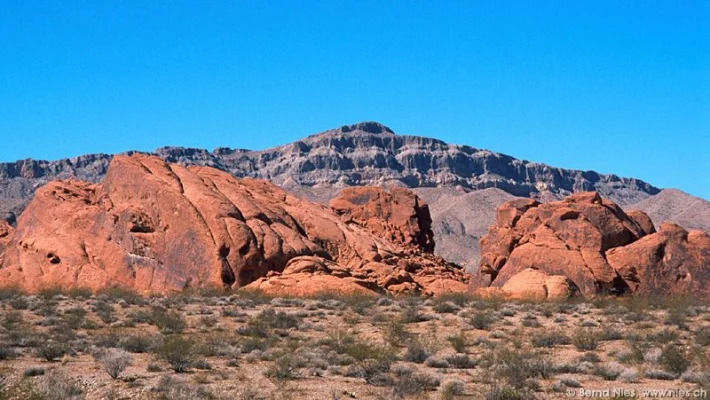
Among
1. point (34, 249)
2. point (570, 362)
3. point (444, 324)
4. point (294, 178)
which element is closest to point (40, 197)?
point (34, 249)

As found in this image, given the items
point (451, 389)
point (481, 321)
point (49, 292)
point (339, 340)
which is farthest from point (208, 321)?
point (451, 389)

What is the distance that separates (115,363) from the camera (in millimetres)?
15312

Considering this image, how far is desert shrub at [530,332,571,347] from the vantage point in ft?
68.2

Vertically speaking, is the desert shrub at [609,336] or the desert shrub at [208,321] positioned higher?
the desert shrub at [609,336]

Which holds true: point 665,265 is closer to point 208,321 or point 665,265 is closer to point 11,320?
point 208,321

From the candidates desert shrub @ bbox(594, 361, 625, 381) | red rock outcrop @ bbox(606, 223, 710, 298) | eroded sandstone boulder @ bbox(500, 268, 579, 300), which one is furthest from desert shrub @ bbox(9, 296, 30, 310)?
red rock outcrop @ bbox(606, 223, 710, 298)

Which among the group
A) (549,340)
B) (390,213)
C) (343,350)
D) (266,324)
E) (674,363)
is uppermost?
(390,213)

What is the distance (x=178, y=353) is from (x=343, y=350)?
3909mm

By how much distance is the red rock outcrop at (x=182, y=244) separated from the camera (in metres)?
36.3

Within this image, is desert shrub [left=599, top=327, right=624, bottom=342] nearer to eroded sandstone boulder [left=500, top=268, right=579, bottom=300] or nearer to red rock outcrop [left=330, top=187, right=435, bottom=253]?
eroded sandstone boulder [left=500, top=268, right=579, bottom=300]

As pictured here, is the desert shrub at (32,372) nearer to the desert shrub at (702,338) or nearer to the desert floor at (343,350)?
the desert floor at (343,350)

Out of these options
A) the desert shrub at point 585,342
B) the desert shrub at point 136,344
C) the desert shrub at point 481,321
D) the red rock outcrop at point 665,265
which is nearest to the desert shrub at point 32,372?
the desert shrub at point 136,344

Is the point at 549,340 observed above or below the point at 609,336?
below

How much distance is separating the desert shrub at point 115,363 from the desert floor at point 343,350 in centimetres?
4
